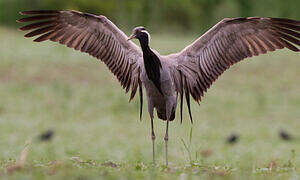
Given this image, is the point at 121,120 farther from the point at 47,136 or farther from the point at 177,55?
the point at 177,55

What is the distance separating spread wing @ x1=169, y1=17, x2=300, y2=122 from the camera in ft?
26.7

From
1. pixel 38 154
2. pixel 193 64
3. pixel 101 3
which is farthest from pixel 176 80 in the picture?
pixel 101 3

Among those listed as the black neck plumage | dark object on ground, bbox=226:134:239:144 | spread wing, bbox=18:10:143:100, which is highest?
spread wing, bbox=18:10:143:100

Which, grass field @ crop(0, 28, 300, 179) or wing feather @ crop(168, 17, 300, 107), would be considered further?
grass field @ crop(0, 28, 300, 179)

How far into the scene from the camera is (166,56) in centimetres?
843

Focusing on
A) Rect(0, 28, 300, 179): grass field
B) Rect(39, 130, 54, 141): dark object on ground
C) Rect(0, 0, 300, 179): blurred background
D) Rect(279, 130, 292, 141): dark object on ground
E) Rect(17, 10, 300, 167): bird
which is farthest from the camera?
Rect(279, 130, 292, 141): dark object on ground

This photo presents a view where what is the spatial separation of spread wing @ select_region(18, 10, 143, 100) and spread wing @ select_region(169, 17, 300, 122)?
2.54 feet

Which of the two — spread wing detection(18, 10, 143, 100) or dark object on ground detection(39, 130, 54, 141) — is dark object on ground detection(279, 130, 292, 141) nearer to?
dark object on ground detection(39, 130, 54, 141)

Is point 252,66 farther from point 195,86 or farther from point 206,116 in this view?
point 195,86

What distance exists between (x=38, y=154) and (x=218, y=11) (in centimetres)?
4388

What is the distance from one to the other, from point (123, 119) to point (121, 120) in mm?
187

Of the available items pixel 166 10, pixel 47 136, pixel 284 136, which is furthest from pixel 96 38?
pixel 166 10

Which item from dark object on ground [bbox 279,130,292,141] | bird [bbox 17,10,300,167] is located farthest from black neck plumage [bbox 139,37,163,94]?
dark object on ground [bbox 279,130,292,141]

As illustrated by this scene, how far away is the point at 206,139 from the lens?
15938mm
